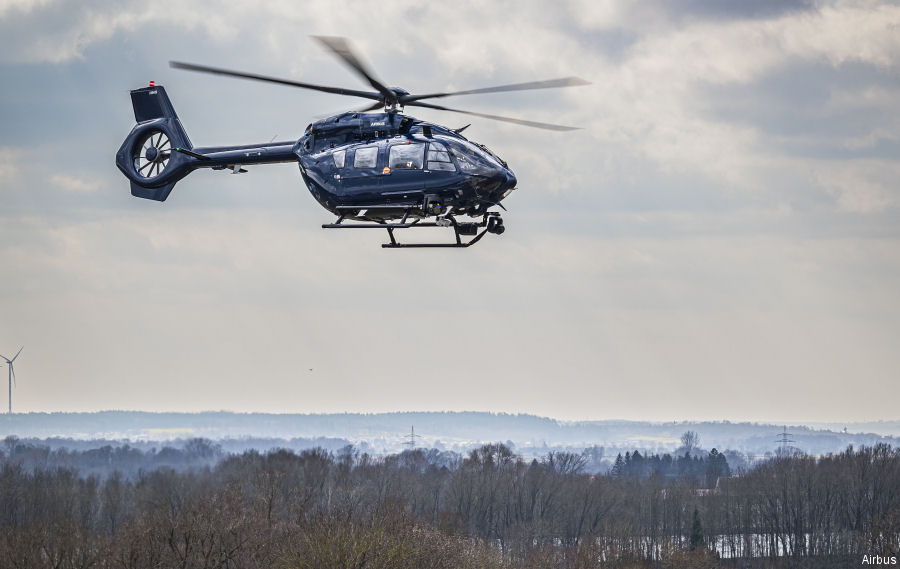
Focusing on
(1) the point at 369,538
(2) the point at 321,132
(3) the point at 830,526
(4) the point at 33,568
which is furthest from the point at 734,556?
(2) the point at 321,132

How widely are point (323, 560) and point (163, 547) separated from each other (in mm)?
11155

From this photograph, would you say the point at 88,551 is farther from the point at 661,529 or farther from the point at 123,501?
the point at 661,529

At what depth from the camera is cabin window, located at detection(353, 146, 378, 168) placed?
37125 mm

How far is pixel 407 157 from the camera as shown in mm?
36406

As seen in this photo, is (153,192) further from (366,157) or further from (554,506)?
(554,506)

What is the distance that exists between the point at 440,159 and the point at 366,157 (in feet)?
8.00

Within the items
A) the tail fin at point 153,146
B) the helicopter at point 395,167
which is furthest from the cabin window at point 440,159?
the tail fin at point 153,146

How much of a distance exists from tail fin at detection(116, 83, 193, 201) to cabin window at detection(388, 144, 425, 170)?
37.1ft

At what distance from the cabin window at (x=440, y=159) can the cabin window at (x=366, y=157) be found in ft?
5.96

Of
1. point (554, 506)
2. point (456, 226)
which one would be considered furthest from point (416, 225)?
point (554, 506)

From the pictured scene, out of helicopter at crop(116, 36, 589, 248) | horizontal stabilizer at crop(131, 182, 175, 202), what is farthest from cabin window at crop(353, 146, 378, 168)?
horizontal stabilizer at crop(131, 182, 175, 202)

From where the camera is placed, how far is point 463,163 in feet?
117

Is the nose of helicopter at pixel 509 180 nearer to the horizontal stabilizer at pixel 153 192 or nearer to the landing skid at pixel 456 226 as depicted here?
the landing skid at pixel 456 226

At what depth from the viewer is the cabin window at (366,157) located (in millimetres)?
37125
